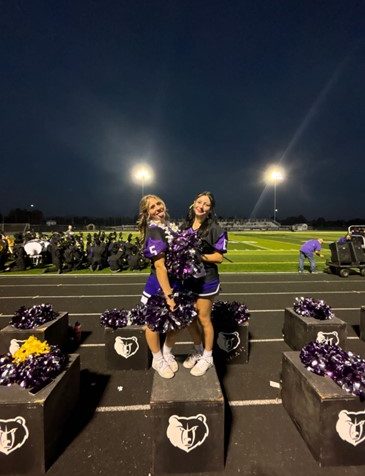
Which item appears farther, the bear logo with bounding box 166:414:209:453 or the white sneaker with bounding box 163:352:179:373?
the white sneaker with bounding box 163:352:179:373

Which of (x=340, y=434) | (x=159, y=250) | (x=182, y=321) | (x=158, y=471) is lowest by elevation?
(x=158, y=471)

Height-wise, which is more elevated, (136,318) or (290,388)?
(136,318)

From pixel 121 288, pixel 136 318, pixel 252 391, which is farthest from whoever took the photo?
pixel 121 288

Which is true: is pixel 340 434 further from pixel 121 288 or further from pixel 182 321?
pixel 121 288

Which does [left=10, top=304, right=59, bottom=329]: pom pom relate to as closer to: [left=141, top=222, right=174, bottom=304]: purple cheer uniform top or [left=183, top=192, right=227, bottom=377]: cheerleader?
[left=141, top=222, right=174, bottom=304]: purple cheer uniform top

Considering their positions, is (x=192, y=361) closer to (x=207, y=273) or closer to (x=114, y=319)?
(x=207, y=273)

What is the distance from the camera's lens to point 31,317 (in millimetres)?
5133

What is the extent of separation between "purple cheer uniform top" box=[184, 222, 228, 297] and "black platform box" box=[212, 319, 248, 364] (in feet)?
5.17

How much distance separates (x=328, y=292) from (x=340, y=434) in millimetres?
8508

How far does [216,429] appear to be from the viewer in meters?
2.87

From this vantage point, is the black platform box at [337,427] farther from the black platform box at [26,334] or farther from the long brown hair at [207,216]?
the black platform box at [26,334]

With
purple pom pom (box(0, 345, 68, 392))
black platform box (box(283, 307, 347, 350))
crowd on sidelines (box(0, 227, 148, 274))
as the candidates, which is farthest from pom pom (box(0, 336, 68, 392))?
crowd on sidelines (box(0, 227, 148, 274))

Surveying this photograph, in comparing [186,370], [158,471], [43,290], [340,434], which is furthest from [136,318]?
[43,290]

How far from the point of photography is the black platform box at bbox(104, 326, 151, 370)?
4809mm
